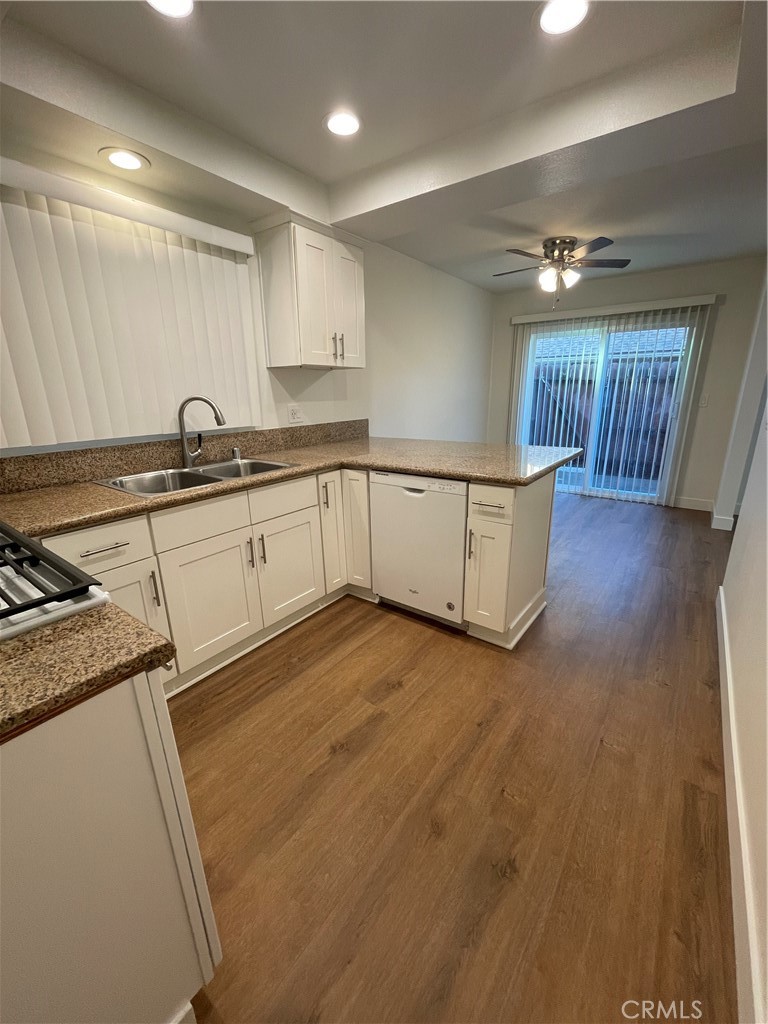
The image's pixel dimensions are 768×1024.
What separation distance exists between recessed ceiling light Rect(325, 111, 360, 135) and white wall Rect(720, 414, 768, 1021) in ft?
7.28

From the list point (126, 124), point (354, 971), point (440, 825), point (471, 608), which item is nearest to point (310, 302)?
point (126, 124)

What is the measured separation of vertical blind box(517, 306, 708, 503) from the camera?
13.8 ft

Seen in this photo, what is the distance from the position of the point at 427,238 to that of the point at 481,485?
2.26m

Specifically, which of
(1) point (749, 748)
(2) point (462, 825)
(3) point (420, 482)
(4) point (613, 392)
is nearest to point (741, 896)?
(1) point (749, 748)

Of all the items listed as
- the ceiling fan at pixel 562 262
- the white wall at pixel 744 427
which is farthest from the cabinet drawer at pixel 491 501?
the white wall at pixel 744 427

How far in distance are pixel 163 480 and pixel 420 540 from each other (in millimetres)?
1374

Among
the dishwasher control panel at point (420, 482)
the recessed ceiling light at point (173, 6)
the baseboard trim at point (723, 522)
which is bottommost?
the baseboard trim at point (723, 522)

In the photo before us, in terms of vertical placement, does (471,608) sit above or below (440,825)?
above

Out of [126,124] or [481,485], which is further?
[481,485]

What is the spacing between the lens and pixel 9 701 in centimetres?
55

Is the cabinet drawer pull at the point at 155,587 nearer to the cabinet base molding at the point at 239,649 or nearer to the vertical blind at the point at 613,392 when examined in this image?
the cabinet base molding at the point at 239,649

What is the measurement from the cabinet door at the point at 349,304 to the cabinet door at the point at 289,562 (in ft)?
3.59

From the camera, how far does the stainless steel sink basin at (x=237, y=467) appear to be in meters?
2.27

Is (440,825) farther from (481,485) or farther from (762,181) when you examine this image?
(762,181)
